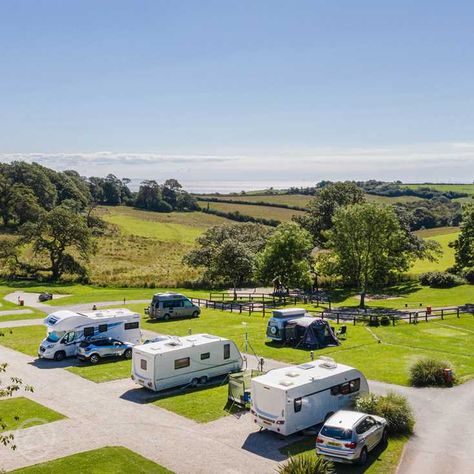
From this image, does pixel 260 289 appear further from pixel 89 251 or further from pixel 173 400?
pixel 173 400

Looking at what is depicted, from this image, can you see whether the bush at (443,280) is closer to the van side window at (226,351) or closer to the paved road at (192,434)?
the paved road at (192,434)

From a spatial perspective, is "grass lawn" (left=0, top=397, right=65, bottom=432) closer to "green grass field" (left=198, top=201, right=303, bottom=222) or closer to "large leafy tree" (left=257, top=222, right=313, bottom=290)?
"large leafy tree" (left=257, top=222, right=313, bottom=290)

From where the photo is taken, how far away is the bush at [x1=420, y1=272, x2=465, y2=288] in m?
65.4

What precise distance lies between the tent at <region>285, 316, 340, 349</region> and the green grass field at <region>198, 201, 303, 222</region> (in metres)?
84.5

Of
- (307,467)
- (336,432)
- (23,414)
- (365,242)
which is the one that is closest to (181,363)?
(23,414)

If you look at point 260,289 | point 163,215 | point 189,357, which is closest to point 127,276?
point 260,289

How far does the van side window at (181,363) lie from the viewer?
26656mm

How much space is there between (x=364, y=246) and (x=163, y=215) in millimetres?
93651

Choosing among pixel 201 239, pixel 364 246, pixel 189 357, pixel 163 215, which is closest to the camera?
pixel 189 357

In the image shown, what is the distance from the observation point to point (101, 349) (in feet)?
106

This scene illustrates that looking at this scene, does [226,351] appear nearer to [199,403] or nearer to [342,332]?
[199,403]

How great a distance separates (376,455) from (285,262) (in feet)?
123

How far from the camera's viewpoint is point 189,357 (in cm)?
2712

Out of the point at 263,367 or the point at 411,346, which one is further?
the point at 411,346
